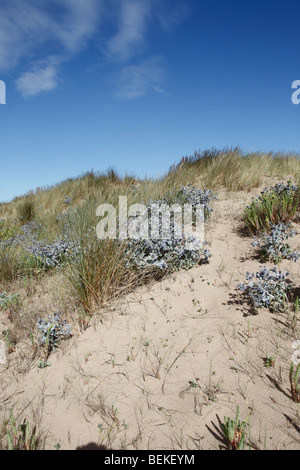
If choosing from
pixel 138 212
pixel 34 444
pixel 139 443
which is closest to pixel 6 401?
pixel 34 444

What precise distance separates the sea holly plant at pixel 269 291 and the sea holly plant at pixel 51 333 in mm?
2069

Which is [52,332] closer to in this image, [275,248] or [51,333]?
[51,333]

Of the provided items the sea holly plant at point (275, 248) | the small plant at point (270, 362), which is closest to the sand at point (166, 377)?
the small plant at point (270, 362)

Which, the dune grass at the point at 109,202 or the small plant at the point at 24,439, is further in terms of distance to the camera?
the dune grass at the point at 109,202

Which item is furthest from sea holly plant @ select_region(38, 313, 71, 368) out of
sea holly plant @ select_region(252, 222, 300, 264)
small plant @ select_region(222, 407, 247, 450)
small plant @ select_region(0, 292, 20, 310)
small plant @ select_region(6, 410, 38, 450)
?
sea holly plant @ select_region(252, 222, 300, 264)

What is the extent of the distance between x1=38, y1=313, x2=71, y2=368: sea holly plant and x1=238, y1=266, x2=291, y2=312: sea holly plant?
81.5 inches

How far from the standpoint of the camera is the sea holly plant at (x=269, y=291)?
3014mm

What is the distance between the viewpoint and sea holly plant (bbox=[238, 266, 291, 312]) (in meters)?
3.01

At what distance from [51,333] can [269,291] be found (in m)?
2.45

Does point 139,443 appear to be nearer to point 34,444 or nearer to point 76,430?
point 76,430

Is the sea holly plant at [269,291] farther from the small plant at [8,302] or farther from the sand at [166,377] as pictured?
the small plant at [8,302]

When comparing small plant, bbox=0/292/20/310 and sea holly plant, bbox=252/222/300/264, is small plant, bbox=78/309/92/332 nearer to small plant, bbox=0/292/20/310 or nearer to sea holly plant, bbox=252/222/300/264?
small plant, bbox=0/292/20/310

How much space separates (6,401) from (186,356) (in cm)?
167
